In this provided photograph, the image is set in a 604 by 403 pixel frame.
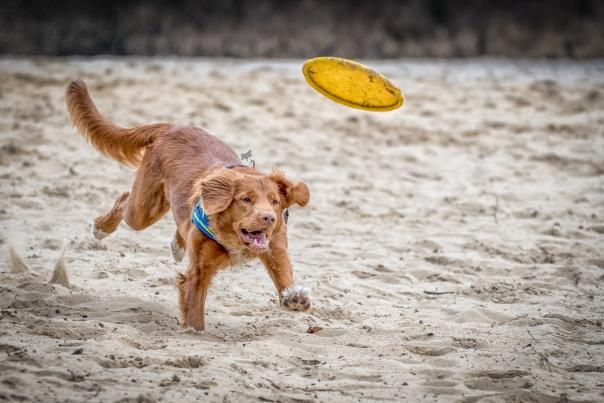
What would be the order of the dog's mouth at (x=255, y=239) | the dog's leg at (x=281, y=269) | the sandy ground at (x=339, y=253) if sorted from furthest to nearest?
the dog's leg at (x=281, y=269), the dog's mouth at (x=255, y=239), the sandy ground at (x=339, y=253)

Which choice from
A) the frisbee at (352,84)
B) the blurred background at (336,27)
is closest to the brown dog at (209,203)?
the frisbee at (352,84)

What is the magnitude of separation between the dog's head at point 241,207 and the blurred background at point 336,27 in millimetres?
8496

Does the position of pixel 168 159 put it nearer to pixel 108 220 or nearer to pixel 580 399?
pixel 108 220

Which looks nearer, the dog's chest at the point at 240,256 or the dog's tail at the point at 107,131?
the dog's chest at the point at 240,256

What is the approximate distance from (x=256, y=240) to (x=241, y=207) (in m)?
0.18

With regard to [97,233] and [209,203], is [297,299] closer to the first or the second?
[209,203]

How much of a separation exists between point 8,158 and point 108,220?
7.40 feet

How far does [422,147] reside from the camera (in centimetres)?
855

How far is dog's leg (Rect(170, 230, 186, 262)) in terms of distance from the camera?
534 cm

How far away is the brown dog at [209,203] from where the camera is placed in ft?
14.1

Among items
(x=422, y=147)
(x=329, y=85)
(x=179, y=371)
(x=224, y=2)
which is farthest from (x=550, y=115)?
(x=179, y=371)

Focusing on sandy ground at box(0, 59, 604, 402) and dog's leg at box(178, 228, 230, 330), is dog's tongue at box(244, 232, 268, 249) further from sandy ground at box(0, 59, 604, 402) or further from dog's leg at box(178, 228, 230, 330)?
sandy ground at box(0, 59, 604, 402)

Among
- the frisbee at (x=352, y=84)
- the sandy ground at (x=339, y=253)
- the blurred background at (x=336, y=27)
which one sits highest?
the blurred background at (x=336, y=27)

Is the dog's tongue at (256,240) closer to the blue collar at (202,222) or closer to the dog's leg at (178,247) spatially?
the blue collar at (202,222)
